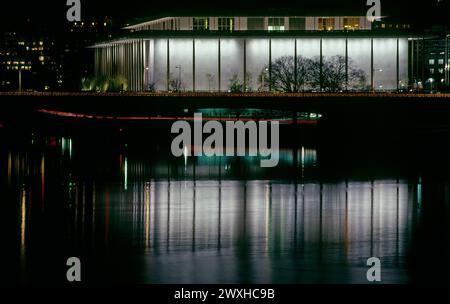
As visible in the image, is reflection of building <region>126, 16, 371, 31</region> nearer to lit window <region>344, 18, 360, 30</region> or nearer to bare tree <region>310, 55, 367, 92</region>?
lit window <region>344, 18, 360, 30</region>

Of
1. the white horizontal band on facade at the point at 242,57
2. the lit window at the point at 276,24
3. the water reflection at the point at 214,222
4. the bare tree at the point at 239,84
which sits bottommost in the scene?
the water reflection at the point at 214,222

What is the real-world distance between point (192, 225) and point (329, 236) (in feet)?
14.2

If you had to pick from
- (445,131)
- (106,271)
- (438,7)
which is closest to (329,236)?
(106,271)

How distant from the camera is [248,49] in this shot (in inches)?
4584

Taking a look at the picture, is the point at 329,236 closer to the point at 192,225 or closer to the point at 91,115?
the point at 192,225

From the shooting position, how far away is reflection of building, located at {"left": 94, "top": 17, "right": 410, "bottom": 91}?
4523 inches

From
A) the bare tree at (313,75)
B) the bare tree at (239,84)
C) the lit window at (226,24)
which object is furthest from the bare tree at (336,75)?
the lit window at (226,24)

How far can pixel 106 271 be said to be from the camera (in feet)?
89.9

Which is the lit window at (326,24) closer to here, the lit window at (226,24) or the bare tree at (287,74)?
the bare tree at (287,74)

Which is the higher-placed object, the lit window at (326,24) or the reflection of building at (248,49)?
the lit window at (326,24)

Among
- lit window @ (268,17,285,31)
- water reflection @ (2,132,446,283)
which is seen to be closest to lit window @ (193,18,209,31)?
lit window @ (268,17,285,31)

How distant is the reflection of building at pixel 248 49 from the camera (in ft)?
377

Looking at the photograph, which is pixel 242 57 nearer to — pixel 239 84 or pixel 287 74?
pixel 239 84

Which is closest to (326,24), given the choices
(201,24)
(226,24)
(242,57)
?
(242,57)
